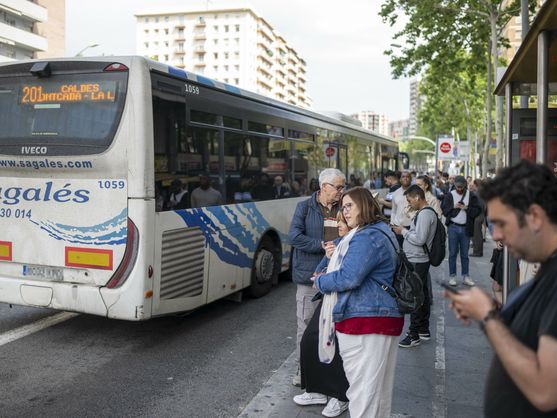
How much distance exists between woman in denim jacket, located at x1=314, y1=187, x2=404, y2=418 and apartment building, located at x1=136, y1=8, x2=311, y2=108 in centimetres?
10995

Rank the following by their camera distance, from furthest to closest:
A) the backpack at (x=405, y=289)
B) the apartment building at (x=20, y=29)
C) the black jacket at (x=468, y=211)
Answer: the apartment building at (x=20, y=29) < the black jacket at (x=468, y=211) < the backpack at (x=405, y=289)

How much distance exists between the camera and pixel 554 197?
1.81 m

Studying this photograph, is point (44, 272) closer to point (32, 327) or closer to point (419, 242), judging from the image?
point (32, 327)

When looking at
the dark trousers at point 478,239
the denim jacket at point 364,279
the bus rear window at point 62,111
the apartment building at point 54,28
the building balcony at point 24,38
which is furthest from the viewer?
the apartment building at point 54,28

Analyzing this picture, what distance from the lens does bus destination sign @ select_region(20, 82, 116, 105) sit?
19.0 feet

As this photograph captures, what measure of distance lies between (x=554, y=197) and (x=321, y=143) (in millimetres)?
9348

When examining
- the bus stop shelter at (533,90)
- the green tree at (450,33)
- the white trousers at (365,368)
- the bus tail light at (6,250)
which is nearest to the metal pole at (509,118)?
the bus stop shelter at (533,90)

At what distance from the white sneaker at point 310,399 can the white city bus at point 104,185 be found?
6.13 ft

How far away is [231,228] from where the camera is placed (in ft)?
24.2

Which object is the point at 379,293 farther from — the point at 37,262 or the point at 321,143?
the point at 321,143

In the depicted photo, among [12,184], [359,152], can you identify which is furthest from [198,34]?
[12,184]

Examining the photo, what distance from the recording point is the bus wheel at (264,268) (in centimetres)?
828

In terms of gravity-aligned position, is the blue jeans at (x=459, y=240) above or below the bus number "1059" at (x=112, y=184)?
below

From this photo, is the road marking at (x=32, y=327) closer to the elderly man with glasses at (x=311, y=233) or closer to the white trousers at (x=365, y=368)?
the elderly man with glasses at (x=311, y=233)
